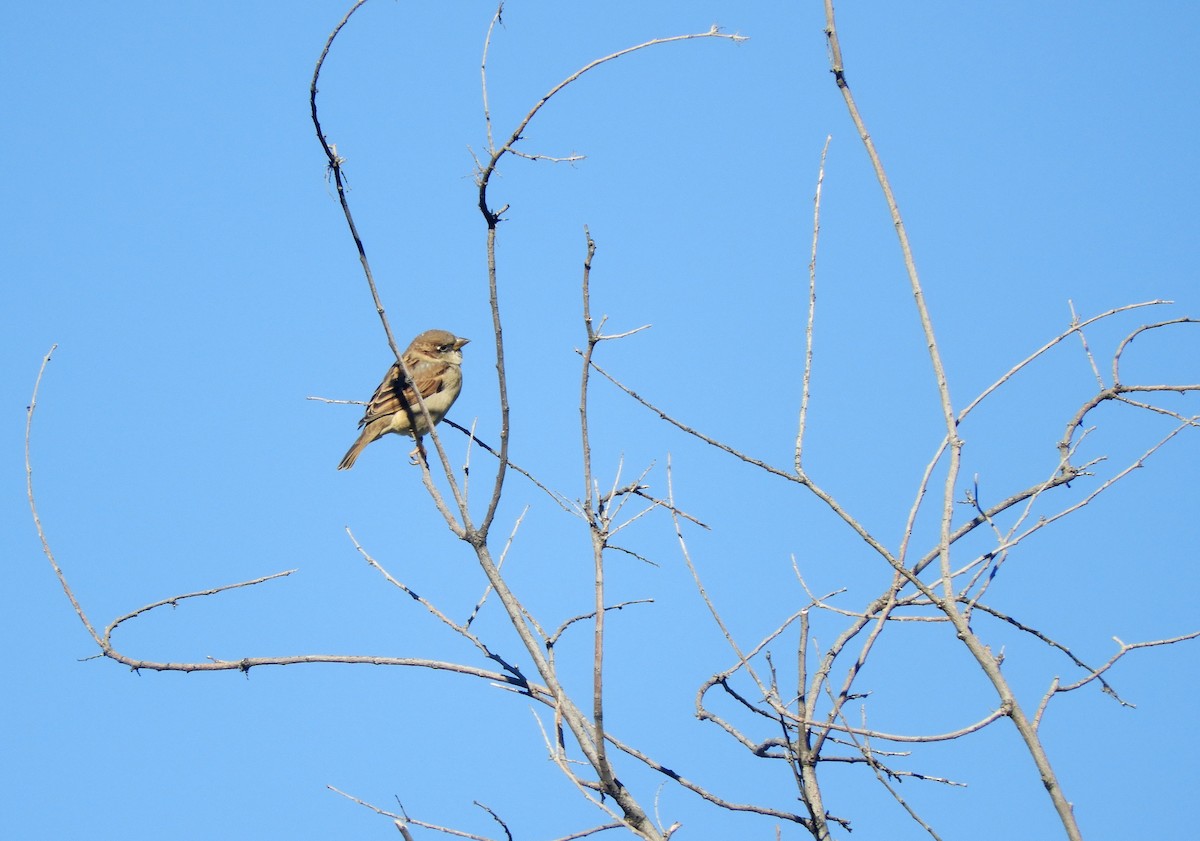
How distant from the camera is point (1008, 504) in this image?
3.85m

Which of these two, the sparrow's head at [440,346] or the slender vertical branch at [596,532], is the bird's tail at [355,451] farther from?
the slender vertical branch at [596,532]

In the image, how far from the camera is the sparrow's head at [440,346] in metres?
9.98

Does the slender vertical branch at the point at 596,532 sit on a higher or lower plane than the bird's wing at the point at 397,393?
lower

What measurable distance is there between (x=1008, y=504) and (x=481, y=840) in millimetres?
1918

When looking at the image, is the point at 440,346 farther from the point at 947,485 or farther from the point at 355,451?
the point at 947,485

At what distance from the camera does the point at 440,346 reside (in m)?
10.1

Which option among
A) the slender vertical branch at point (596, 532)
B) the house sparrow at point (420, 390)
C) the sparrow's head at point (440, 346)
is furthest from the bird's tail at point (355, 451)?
the slender vertical branch at point (596, 532)

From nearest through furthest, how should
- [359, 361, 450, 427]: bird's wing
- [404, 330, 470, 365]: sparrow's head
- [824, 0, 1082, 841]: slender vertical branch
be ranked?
[824, 0, 1082, 841]: slender vertical branch → [359, 361, 450, 427]: bird's wing → [404, 330, 470, 365]: sparrow's head

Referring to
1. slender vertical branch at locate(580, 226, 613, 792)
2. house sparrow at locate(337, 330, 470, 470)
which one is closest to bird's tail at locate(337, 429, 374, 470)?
house sparrow at locate(337, 330, 470, 470)

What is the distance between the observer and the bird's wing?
8.98 m

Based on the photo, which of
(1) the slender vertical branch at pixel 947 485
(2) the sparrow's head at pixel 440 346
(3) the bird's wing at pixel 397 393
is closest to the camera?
(1) the slender vertical branch at pixel 947 485

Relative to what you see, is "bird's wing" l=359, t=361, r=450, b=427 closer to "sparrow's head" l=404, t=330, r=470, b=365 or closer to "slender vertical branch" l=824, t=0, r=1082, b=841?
"sparrow's head" l=404, t=330, r=470, b=365

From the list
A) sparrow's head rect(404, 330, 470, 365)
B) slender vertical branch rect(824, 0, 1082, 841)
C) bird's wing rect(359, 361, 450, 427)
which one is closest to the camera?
slender vertical branch rect(824, 0, 1082, 841)

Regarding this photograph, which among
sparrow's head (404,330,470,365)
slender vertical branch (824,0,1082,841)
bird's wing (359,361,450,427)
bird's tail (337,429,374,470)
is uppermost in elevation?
sparrow's head (404,330,470,365)
